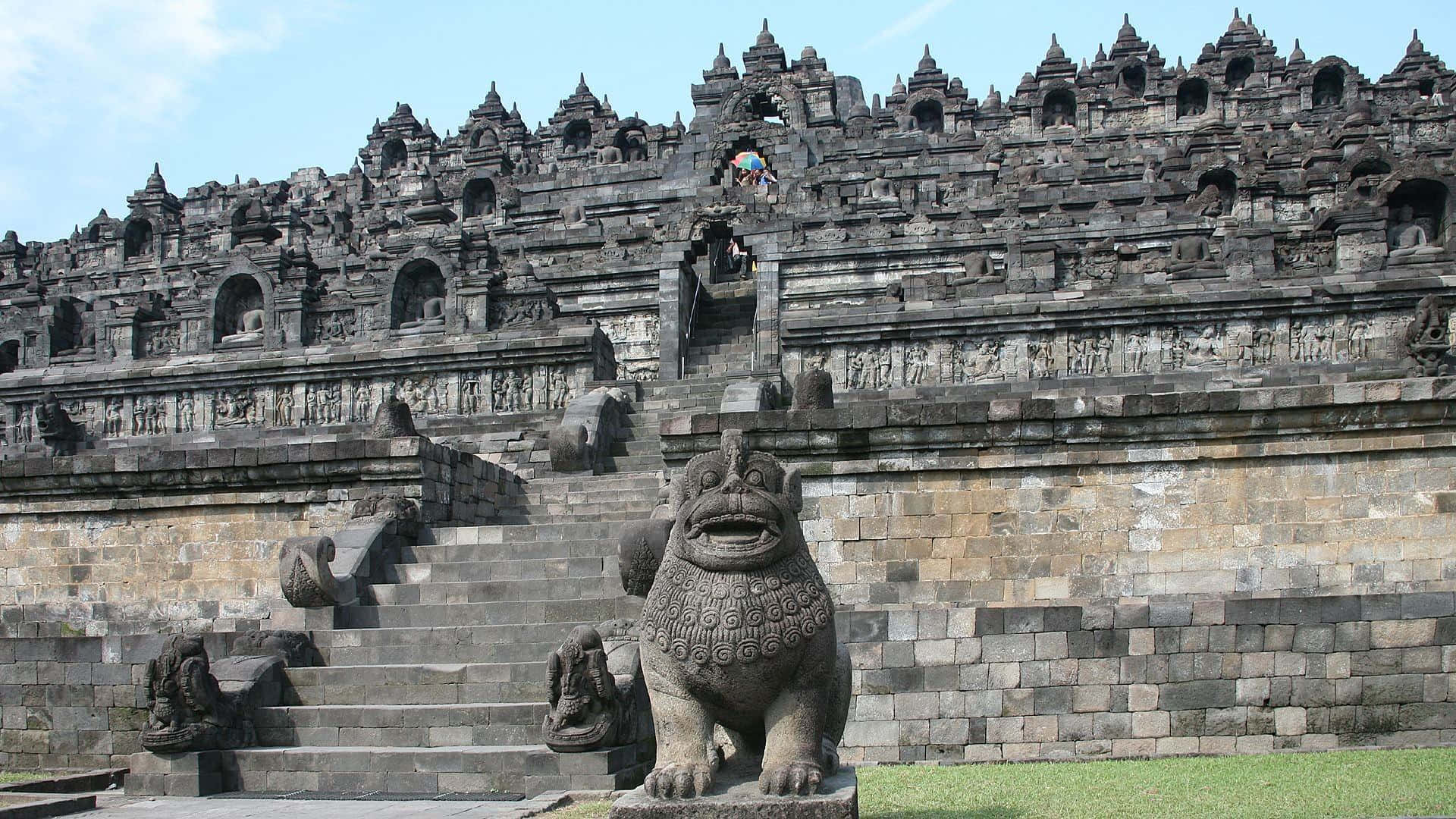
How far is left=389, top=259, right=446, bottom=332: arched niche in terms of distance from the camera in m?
28.5

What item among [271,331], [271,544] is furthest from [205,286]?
[271,544]

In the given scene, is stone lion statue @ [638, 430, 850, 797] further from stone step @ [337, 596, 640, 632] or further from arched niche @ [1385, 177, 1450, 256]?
arched niche @ [1385, 177, 1450, 256]

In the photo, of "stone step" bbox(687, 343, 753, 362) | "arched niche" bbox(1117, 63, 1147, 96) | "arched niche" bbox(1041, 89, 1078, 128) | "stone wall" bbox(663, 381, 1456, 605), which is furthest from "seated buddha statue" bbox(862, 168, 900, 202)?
"stone wall" bbox(663, 381, 1456, 605)

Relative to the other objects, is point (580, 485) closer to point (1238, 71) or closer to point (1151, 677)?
point (1151, 677)

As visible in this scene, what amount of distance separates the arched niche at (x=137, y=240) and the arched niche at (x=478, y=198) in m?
12.7

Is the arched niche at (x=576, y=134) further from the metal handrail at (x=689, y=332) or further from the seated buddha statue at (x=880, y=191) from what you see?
the metal handrail at (x=689, y=332)

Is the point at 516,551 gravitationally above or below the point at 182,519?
below

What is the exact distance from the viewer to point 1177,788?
833 centimetres

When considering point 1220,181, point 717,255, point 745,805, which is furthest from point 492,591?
point 1220,181

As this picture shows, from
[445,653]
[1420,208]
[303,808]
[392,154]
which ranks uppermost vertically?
[392,154]

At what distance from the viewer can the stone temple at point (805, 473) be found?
33.7 feet

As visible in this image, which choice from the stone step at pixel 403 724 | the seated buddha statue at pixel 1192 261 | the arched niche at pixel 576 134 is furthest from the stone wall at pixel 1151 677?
the arched niche at pixel 576 134

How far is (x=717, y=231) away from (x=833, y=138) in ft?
51.7

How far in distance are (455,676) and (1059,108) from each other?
41.0 m
